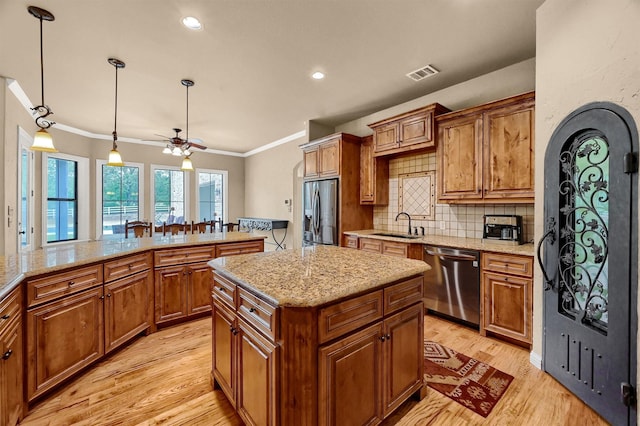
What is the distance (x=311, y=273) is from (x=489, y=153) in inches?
96.7

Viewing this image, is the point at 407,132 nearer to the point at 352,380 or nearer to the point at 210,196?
the point at 352,380

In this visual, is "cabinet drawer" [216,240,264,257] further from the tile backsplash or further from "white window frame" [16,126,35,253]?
"white window frame" [16,126,35,253]

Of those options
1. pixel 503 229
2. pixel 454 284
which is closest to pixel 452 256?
pixel 454 284

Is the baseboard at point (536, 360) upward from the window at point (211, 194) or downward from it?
downward

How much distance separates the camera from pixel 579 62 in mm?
1938

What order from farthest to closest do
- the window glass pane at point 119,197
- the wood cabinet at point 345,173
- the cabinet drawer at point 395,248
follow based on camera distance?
the window glass pane at point 119,197
the wood cabinet at point 345,173
the cabinet drawer at point 395,248

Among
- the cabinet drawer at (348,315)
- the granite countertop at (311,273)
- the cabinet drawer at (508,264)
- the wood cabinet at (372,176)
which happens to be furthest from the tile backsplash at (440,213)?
the cabinet drawer at (348,315)

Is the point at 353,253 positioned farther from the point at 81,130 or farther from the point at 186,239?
the point at 81,130

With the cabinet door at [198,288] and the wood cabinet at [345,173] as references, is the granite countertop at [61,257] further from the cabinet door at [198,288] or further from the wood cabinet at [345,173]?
the wood cabinet at [345,173]

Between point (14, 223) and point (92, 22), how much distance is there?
2.80 meters

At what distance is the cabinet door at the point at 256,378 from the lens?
1.27 metres

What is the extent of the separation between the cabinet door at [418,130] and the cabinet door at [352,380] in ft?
8.70

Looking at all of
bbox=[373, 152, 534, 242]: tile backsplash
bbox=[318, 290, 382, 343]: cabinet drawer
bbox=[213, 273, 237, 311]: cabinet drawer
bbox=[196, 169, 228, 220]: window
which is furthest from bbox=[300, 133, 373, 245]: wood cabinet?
bbox=[196, 169, 228, 220]: window

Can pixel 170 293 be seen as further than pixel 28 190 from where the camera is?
No
